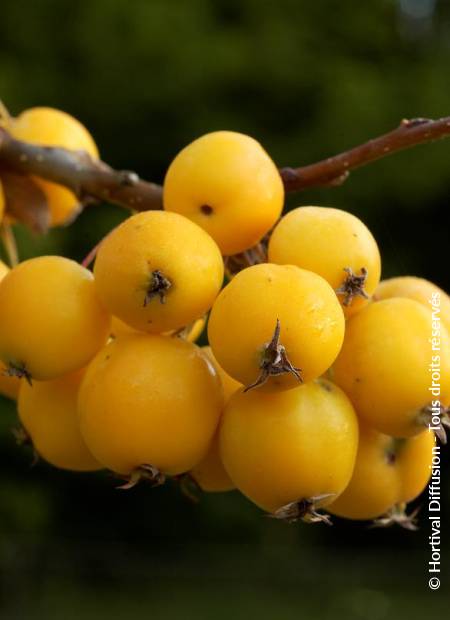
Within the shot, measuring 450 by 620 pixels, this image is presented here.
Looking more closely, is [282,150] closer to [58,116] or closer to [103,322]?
[58,116]

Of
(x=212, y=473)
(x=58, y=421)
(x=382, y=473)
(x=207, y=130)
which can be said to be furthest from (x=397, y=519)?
(x=207, y=130)

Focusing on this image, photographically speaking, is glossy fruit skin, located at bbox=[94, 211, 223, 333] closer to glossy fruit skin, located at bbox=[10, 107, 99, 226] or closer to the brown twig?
the brown twig

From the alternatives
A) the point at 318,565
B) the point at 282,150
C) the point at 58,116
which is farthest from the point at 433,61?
the point at 58,116

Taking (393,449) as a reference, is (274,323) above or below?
above

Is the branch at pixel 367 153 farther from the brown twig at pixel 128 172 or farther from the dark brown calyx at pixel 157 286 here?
the dark brown calyx at pixel 157 286

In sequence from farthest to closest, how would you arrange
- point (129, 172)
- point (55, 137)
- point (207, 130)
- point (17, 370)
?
point (207, 130), point (55, 137), point (129, 172), point (17, 370)

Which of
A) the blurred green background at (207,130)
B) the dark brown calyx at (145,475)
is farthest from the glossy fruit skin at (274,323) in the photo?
the blurred green background at (207,130)

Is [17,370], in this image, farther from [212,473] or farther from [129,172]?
[129,172]
